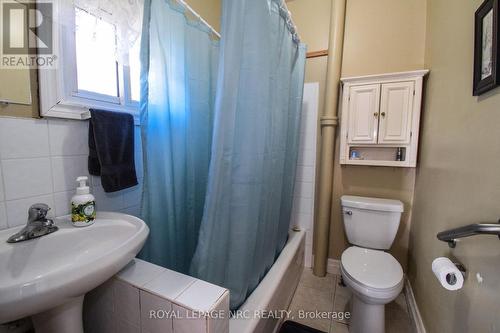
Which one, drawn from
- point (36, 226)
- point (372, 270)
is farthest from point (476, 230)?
point (36, 226)

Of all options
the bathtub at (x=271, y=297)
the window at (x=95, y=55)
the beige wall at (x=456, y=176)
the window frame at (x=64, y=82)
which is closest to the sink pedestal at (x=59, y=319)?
the bathtub at (x=271, y=297)

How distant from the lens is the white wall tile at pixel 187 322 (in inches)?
24.4

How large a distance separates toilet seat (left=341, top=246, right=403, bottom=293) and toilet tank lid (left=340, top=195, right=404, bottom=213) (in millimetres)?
314

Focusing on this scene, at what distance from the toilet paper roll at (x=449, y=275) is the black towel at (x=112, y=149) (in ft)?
4.56

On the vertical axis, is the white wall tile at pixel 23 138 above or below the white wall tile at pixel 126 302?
above

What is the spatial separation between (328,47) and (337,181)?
115cm

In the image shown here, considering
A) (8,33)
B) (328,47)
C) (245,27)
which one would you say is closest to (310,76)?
(328,47)

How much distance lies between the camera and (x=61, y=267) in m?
0.57

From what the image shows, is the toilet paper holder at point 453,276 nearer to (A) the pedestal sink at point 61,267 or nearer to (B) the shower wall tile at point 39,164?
(A) the pedestal sink at point 61,267

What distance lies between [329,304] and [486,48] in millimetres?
1696

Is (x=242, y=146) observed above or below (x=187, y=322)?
above

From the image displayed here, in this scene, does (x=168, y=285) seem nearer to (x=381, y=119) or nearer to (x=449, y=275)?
(x=449, y=275)

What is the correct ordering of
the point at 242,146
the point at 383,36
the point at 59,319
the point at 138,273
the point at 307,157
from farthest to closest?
the point at 307,157
the point at 383,36
the point at 242,146
the point at 138,273
the point at 59,319

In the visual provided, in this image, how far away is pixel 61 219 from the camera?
32.4 inches
